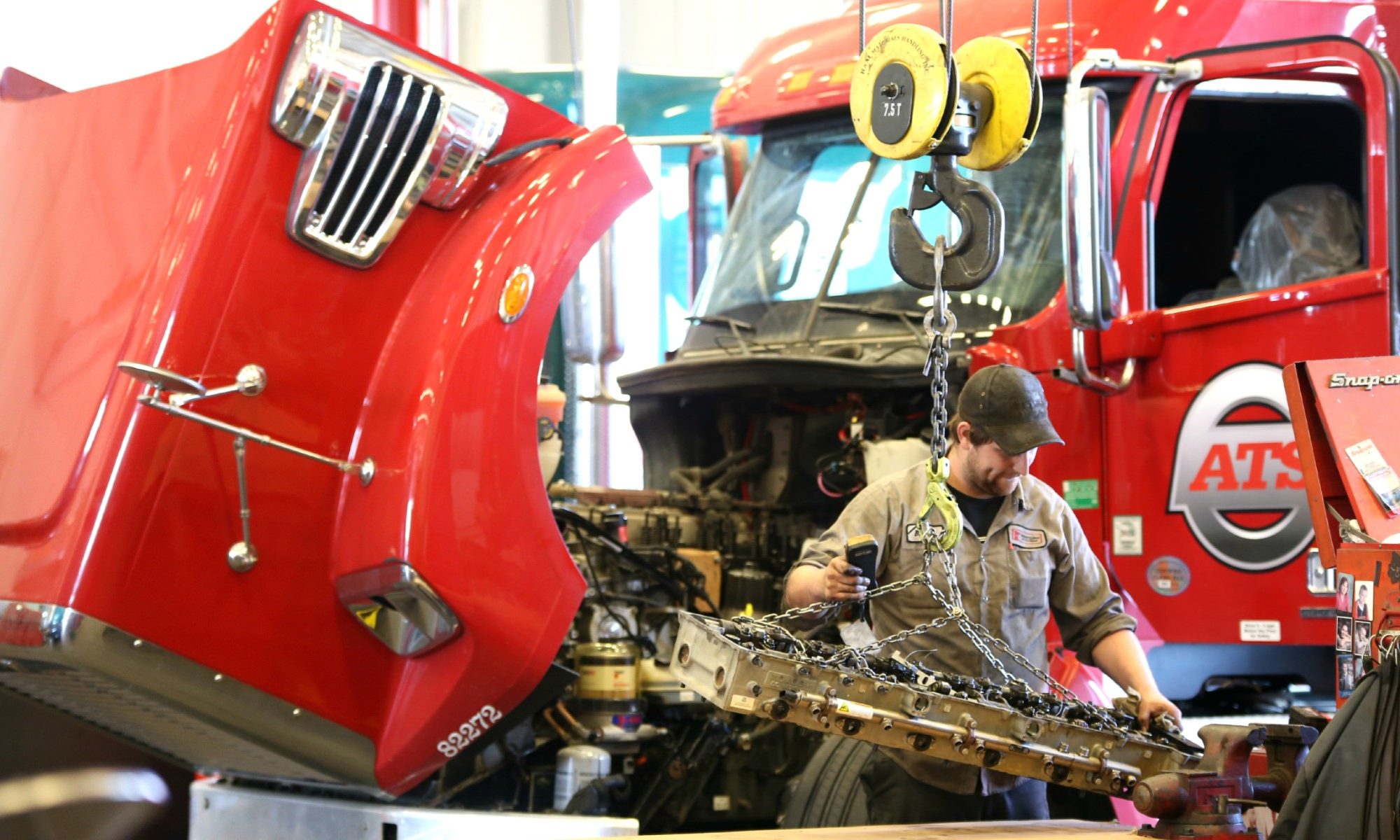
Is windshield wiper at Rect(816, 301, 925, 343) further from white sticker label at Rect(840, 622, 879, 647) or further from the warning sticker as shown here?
white sticker label at Rect(840, 622, 879, 647)

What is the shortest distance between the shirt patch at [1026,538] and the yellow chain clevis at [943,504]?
62 centimetres

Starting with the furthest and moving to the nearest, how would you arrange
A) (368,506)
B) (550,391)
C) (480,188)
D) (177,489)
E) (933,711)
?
(550,391), (480,188), (368,506), (177,489), (933,711)

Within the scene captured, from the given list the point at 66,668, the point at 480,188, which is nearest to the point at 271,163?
the point at 480,188

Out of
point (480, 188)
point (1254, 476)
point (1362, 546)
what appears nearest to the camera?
Result: point (1362, 546)

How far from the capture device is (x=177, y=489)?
113 inches

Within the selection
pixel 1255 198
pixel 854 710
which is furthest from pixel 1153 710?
pixel 1255 198

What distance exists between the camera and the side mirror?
3.54 m

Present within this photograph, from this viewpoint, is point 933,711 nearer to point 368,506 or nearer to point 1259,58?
point 368,506

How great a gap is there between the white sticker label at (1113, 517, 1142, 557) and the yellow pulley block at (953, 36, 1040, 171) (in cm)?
159

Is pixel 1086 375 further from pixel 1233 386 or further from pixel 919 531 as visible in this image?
pixel 919 531

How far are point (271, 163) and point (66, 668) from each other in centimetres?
103

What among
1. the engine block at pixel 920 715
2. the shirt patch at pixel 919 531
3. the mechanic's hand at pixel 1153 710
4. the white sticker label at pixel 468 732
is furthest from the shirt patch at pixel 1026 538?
the white sticker label at pixel 468 732

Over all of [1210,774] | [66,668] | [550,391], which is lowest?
[1210,774]

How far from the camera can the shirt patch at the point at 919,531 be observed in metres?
2.83
